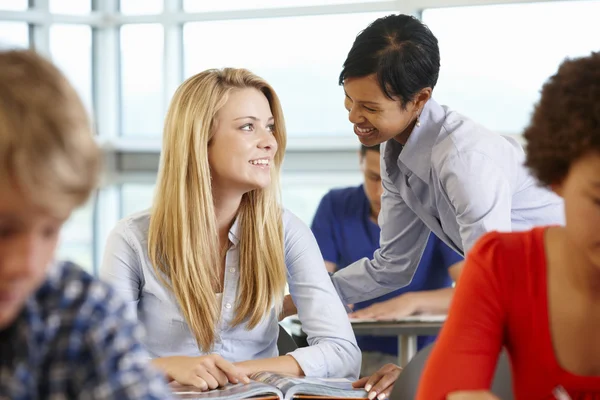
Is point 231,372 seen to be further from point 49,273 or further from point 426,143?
point 49,273

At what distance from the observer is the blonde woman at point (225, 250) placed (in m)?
2.07

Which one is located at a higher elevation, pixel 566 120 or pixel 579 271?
pixel 566 120

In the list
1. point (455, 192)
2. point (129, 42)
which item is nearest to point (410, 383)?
point (455, 192)

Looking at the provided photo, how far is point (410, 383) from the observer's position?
149cm

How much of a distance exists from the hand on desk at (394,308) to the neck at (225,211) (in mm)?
1031

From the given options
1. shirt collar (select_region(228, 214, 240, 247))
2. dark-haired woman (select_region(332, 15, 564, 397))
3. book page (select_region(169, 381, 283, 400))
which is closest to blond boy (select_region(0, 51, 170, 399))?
book page (select_region(169, 381, 283, 400))

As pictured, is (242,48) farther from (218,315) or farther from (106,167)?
(106,167)

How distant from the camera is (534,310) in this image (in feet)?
3.84

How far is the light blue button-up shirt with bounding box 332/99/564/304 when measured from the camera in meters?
1.92

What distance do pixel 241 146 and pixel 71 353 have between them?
1444 mm

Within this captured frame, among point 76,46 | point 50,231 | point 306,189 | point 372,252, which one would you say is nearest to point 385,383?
point 50,231

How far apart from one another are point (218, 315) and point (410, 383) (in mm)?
744

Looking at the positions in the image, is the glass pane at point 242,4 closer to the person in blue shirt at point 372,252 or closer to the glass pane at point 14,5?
the glass pane at point 14,5

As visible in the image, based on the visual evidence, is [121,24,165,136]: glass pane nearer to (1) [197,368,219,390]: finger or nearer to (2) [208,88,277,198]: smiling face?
(2) [208,88,277,198]: smiling face
